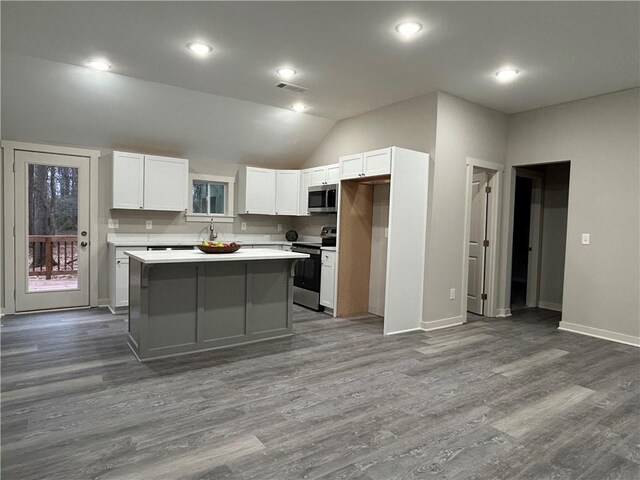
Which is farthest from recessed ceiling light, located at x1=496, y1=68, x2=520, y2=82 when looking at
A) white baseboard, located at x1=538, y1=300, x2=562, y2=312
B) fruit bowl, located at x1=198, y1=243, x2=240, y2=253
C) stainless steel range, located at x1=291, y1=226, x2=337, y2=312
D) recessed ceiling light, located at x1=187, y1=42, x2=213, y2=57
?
white baseboard, located at x1=538, y1=300, x2=562, y2=312

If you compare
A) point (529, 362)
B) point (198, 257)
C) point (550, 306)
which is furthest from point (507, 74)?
point (550, 306)

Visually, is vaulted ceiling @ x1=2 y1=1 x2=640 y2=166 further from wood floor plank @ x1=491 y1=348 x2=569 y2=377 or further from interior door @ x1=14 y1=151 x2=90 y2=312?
wood floor plank @ x1=491 y1=348 x2=569 y2=377

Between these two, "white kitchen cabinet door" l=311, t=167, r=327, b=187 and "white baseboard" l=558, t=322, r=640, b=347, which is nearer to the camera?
"white baseboard" l=558, t=322, r=640, b=347

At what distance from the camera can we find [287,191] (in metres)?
6.52

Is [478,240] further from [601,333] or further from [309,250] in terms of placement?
[309,250]

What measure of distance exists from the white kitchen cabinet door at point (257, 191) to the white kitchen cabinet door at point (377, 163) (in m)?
2.16

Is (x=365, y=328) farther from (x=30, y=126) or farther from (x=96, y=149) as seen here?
(x=30, y=126)

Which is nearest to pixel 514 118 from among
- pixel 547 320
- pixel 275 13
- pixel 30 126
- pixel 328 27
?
pixel 547 320

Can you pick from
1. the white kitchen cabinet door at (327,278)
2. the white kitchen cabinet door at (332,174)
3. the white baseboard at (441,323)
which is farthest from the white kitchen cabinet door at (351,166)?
the white baseboard at (441,323)

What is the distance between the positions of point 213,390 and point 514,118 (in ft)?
16.8

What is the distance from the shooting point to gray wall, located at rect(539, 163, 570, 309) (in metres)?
6.12

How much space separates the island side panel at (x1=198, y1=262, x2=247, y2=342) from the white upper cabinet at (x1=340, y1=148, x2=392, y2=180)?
189 cm

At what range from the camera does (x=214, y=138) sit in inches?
232

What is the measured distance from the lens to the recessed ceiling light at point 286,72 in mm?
4121
